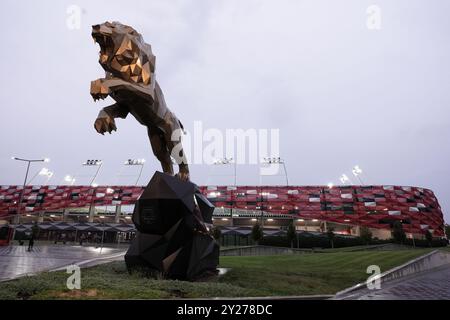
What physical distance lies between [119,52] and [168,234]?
22.8 feet

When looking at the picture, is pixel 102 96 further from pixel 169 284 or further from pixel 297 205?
pixel 297 205

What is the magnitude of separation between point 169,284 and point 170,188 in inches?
148

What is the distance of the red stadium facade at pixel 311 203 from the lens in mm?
57688

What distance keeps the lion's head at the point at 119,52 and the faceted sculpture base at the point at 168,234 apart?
4.17 m

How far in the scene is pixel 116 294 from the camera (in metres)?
7.09

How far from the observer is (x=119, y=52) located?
9297 millimetres

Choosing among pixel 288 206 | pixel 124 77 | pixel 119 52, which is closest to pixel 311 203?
pixel 288 206

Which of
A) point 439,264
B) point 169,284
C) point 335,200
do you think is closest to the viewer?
point 169,284

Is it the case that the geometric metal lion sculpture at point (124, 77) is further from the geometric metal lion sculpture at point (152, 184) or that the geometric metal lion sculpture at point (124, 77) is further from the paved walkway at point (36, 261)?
the paved walkway at point (36, 261)

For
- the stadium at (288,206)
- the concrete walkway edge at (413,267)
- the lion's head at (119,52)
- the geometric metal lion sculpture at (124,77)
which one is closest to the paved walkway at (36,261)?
the geometric metal lion sculpture at (124,77)

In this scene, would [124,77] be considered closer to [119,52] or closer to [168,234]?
[119,52]

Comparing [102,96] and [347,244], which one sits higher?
[102,96]
